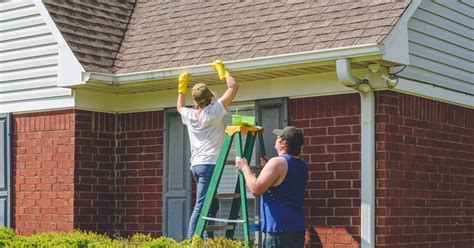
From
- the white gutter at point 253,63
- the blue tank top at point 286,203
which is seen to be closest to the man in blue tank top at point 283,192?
the blue tank top at point 286,203

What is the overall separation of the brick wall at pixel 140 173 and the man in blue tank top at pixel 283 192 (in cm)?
376

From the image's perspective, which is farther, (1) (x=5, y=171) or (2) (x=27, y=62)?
(1) (x=5, y=171)

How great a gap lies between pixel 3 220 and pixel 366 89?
18.2 ft

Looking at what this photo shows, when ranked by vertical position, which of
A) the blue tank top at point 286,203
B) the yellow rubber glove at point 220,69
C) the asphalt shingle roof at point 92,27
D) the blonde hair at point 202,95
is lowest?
the blue tank top at point 286,203

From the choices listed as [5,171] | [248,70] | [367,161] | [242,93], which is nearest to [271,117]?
[242,93]

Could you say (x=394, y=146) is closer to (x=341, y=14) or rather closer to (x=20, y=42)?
(x=341, y=14)

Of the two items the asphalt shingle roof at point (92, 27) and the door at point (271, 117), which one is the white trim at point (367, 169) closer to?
the door at point (271, 117)

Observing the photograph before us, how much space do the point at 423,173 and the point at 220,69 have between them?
8.58 feet

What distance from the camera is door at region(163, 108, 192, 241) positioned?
11930 millimetres

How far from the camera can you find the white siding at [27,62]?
489 inches

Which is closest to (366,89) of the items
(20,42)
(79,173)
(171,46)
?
(171,46)

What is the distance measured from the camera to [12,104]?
12922mm

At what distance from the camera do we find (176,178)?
12055 mm

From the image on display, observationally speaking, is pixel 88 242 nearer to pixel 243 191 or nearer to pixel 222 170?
pixel 222 170
